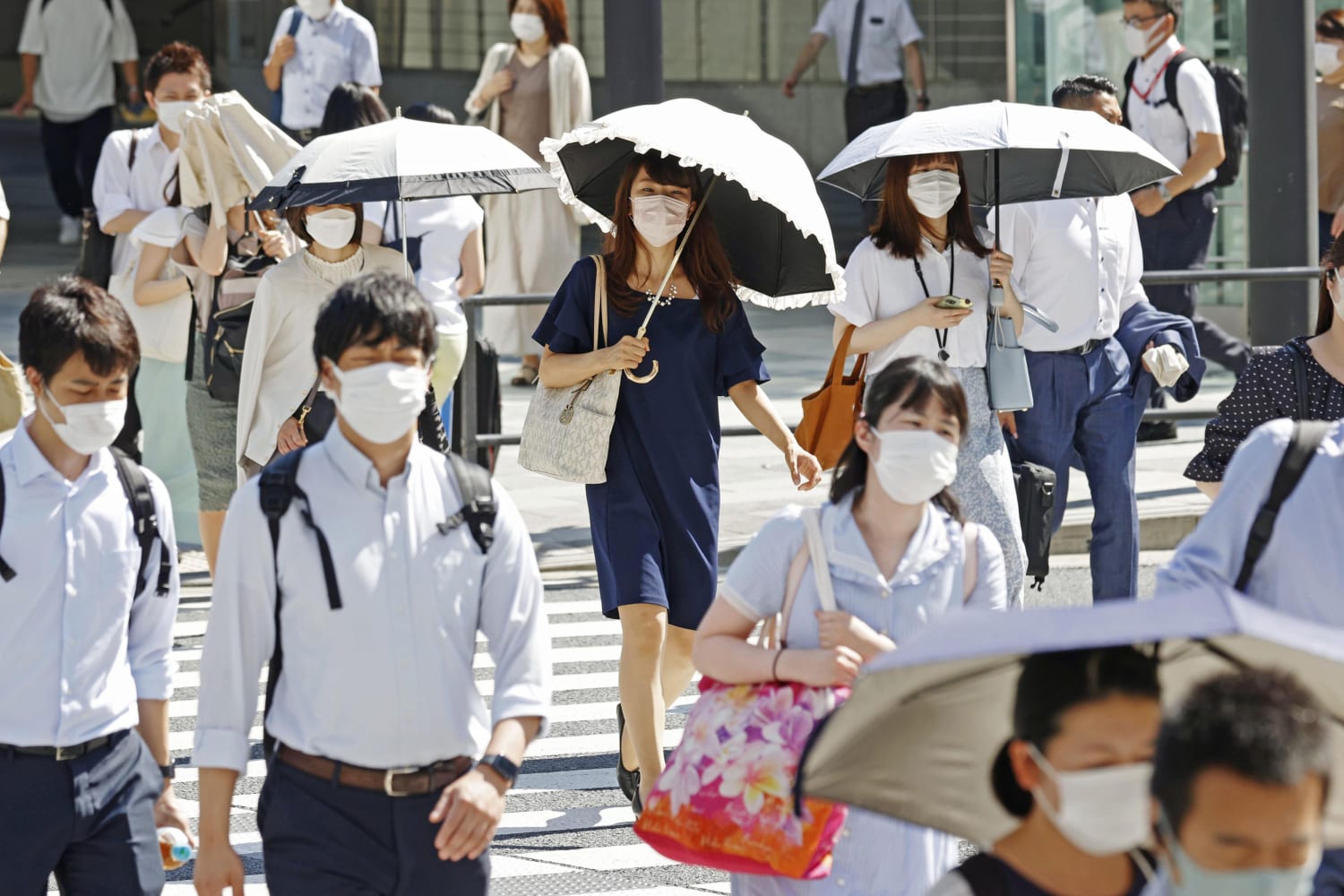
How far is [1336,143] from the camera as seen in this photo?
11.9m

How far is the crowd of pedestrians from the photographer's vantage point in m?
3.05

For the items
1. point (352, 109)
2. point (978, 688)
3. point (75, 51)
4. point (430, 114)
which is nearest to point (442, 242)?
point (352, 109)

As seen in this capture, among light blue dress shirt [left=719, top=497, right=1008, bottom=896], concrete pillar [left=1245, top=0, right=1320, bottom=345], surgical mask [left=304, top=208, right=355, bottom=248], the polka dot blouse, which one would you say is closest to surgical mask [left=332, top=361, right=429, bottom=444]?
light blue dress shirt [left=719, top=497, right=1008, bottom=896]

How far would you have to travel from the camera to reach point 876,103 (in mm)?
16016

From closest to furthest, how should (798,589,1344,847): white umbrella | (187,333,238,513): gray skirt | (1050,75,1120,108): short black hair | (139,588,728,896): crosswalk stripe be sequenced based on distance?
(798,589,1344,847): white umbrella, (139,588,728,896): crosswalk stripe, (187,333,238,513): gray skirt, (1050,75,1120,108): short black hair

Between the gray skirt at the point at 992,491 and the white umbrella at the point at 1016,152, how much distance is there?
80cm

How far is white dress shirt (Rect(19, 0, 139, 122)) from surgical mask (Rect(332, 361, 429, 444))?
621 inches

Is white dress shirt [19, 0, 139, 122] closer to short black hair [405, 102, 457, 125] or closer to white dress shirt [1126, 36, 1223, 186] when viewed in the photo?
short black hair [405, 102, 457, 125]

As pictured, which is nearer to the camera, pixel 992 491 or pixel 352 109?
pixel 992 491

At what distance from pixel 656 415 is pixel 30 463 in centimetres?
245

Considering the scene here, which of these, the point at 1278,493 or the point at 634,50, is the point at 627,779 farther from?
the point at 634,50

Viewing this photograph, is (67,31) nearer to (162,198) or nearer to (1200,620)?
(162,198)

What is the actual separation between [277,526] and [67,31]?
16.9 meters

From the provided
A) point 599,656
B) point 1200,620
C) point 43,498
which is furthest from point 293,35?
point 1200,620
